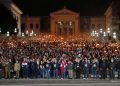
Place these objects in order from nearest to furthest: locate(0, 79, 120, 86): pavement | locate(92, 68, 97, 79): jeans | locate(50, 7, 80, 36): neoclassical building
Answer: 1. locate(0, 79, 120, 86): pavement
2. locate(92, 68, 97, 79): jeans
3. locate(50, 7, 80, 36): neoclassical building

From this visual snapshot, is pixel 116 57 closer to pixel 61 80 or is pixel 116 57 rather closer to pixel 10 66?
pixel 61 80

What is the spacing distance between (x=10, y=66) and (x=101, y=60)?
21.6ft

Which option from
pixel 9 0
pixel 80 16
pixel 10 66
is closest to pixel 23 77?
pixel 10 66

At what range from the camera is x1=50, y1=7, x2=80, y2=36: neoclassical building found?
175 metres

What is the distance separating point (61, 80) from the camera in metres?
36.9

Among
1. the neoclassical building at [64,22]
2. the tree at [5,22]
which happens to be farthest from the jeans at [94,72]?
the neoclassical building at [64,22]

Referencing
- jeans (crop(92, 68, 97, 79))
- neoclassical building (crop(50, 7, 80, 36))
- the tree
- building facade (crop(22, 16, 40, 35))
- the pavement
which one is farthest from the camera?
building facade (crop(22, 16, 40, 35))

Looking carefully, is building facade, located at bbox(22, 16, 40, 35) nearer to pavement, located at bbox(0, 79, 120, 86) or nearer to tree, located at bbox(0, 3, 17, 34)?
tree, located at bbox(0, 3, 17, 34)

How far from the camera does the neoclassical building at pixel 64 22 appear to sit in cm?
17525

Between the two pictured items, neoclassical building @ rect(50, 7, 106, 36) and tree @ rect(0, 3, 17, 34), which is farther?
neoclassical building @ rect(50, 7, 106, 36)

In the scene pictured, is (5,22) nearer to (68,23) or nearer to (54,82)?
(54,82)

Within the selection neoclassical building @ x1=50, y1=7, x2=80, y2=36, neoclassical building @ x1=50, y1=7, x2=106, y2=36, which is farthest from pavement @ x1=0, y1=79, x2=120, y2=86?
neoclassical building @ x1=50, y1=7, x2=80, y2=36

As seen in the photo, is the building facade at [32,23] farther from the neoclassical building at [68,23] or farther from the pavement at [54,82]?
the pavement at [54,82]

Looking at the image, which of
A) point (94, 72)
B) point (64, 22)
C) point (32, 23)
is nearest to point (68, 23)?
point (64, 22)
